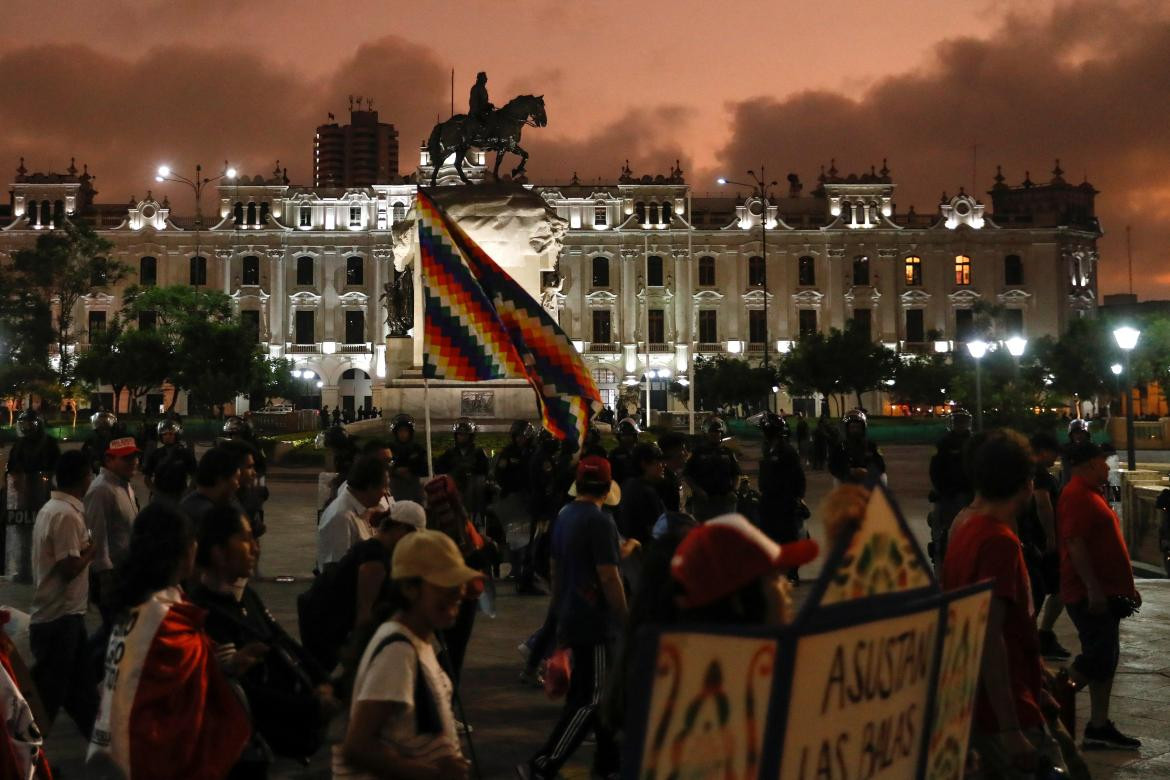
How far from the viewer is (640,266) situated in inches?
2827

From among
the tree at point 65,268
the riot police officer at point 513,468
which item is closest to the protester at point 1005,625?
the riot police officer at point 513,468

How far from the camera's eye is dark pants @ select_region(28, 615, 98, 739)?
5848 mm

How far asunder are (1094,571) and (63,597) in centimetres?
461

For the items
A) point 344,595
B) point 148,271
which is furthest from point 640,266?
point 344,595

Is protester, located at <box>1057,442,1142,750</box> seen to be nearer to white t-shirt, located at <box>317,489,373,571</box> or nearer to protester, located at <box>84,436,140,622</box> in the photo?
white t-shirt, located at <box>317,489,373,571</box>

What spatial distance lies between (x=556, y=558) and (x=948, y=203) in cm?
7143

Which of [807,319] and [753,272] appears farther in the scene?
[807,319]

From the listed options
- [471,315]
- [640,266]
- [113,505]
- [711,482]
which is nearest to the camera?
[113,505]

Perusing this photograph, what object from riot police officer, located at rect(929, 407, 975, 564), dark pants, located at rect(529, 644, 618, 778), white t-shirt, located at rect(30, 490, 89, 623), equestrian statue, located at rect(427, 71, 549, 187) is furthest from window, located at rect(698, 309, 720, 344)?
white t-shirt, located at rect(30, 490, 89, 623)

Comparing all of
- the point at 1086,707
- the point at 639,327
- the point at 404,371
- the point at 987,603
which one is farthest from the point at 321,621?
the point at 639,327

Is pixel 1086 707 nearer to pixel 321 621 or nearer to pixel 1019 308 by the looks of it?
pixel 321 621

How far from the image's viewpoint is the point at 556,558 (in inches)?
240

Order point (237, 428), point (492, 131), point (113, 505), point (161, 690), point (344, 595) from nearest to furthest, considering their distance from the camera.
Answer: point (161, 690), point (344, 595), point (113, 505), point (237, 428), point (492, 131)

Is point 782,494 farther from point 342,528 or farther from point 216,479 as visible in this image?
point 216,479
